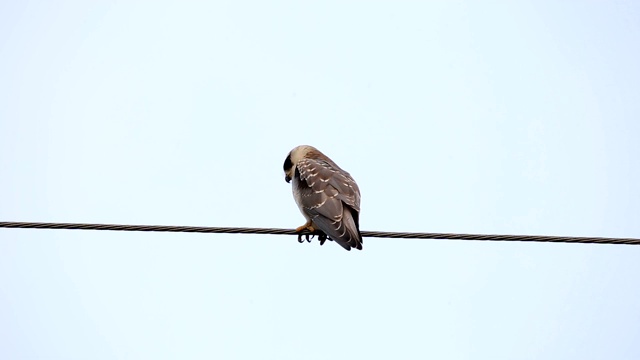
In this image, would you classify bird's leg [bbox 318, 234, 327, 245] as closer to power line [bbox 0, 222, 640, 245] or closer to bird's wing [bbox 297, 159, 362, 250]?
bird's wing [bbox 297, 159, 362, 250]

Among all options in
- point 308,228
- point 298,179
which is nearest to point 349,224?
point 308,228

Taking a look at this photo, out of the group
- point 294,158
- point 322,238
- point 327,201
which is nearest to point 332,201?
point 327,201

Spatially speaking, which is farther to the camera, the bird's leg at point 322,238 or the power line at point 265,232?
the bird's leg at point 322,238

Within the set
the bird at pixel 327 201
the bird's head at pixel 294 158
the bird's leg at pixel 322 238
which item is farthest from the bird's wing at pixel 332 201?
the bird's head at pixel 294 158

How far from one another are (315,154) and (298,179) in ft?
3.80

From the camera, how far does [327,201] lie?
8781 millimetres

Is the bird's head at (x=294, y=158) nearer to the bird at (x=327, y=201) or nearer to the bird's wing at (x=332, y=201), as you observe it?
the bird at (x=327, y=201)

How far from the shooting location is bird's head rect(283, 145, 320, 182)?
34.5 feet

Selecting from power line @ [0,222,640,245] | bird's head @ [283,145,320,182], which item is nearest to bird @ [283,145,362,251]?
bird's head @ [283,145,320,182]

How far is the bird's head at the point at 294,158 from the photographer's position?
34.5 feet

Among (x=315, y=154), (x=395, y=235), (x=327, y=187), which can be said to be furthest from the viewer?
(x=315, y=154)

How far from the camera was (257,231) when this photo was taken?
6609 millimetres

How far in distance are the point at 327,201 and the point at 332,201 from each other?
0.05m

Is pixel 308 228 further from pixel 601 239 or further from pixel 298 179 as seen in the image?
pixel 601 239
